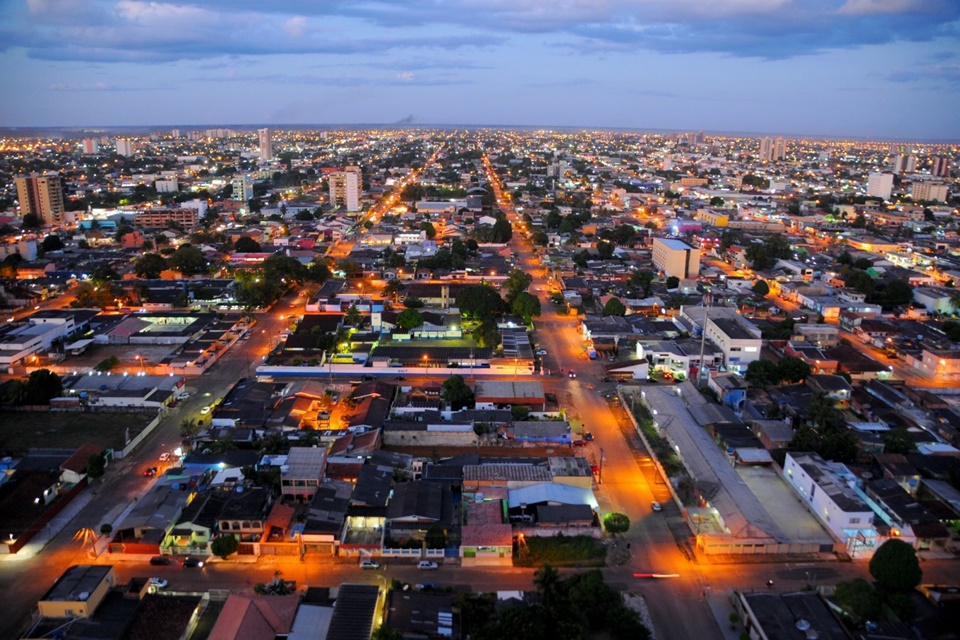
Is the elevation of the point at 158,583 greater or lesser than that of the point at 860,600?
lesser

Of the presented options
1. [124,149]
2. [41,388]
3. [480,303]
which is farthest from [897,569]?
[124,149]

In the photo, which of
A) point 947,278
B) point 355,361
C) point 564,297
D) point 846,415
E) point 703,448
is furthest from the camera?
point 947,278

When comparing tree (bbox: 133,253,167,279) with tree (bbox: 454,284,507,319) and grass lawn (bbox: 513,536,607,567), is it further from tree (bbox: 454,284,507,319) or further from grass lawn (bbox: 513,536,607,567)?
grass lawn (bbox: 513,536,607,567)

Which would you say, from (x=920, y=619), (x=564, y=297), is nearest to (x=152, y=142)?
(x=564, y=297)

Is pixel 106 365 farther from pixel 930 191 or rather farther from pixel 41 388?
pixel 930 191

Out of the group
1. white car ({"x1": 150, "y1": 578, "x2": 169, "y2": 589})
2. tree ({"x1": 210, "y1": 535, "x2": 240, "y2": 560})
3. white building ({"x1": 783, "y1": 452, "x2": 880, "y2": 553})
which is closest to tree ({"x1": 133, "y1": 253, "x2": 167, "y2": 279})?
tree ({"x1": 210, "y1": 535, "x2": 240, "y2": 560})

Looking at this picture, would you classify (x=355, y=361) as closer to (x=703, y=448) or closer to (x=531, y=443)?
(x=531, y=443)
